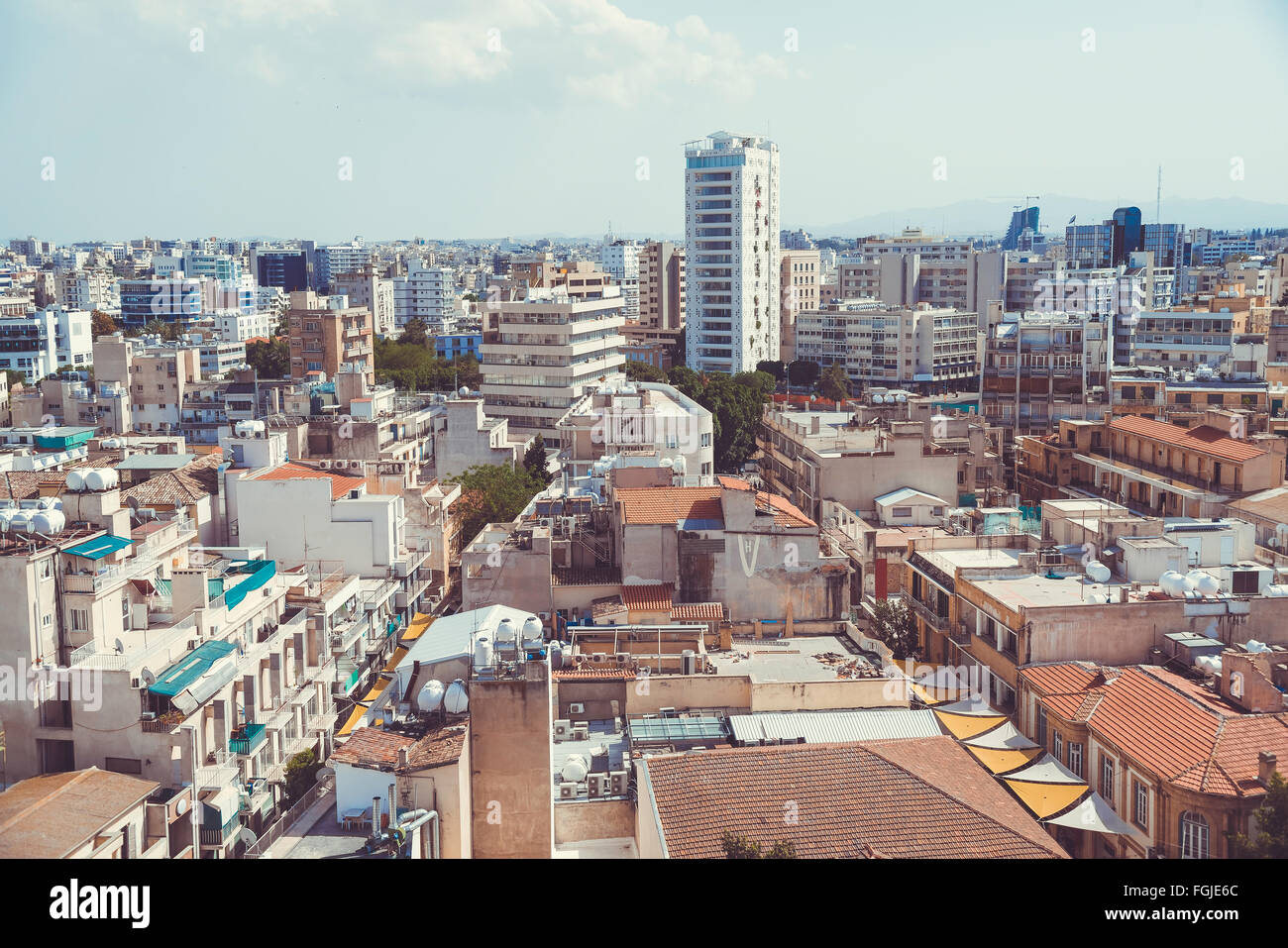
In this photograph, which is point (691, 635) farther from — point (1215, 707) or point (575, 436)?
point (575, 436)

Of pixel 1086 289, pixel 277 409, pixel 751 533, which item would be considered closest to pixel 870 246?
pixel 1086 289

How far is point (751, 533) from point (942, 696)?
5.63 ft

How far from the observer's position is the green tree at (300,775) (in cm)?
711

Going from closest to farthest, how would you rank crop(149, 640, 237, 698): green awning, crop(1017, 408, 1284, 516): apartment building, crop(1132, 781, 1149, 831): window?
crop(1132, 781, 1149, 831): window, crop(149, 640, 237, 698): green awning, crop(1017, 408, 1284, 516): apartment building

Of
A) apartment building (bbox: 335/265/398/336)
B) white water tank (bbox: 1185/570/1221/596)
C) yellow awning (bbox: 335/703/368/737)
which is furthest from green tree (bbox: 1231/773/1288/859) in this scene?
apartment building (bbox: 335/265/398/336)

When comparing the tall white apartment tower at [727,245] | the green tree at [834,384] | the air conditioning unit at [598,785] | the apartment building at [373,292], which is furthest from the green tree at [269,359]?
the air conditioning unit at [598,785]

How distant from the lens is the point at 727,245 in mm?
27812

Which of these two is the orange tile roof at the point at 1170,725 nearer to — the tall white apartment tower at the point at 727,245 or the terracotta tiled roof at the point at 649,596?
the terracotta tiled roof at the point at 649,596

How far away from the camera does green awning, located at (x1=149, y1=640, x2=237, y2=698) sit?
20.8ft

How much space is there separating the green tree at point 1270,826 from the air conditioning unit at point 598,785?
272 cm

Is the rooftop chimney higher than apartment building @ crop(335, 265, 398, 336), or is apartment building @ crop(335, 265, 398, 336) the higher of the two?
apartment building @ crop(335, 265, 398, 336)

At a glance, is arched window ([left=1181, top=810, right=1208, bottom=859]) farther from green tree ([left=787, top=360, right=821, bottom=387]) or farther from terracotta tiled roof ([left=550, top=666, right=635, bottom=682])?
green tree ([left=787, top=360, right=821, bottom=387])

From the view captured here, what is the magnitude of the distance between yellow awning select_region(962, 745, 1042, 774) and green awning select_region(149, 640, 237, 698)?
412 cm

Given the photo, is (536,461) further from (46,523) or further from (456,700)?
(456,700)
